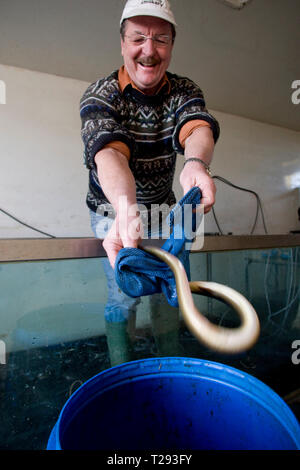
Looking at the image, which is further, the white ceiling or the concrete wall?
the concrete wall

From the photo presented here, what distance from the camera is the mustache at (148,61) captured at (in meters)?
0.49

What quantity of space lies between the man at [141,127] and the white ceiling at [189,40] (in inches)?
28.5

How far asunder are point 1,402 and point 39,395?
64 mm

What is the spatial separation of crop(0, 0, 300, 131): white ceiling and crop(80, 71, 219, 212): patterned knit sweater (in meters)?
0.73

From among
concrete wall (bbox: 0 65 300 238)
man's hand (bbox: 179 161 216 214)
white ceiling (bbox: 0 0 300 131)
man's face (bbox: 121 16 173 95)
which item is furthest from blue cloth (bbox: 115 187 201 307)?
concrete wall (bbox: 0 65 300 238)

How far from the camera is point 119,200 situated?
1.23 feet

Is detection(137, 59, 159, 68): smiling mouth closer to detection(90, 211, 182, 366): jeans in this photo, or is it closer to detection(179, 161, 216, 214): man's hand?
detection(179, 161, 216, 214): man's hand

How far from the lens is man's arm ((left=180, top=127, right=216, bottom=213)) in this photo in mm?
347

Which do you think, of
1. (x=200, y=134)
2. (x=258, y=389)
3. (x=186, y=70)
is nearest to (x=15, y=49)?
(x=186, y=70)

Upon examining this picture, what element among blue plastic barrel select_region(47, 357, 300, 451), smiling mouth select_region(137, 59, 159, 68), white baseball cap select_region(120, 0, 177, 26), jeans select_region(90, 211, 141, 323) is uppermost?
white baseball cap select_region(120, 0, 177, 26)

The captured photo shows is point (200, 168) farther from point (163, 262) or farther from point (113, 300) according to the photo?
point (113, 300)

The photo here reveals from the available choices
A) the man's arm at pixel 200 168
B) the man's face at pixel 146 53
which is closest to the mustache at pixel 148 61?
the man's face at pixel 146 53

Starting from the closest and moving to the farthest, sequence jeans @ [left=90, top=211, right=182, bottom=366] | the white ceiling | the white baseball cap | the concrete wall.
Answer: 1. the white baseball cap
2. jeans @ [left=90, top=211, right=182, bottom=366]
3. the white ceiling
4. the concrete wall
